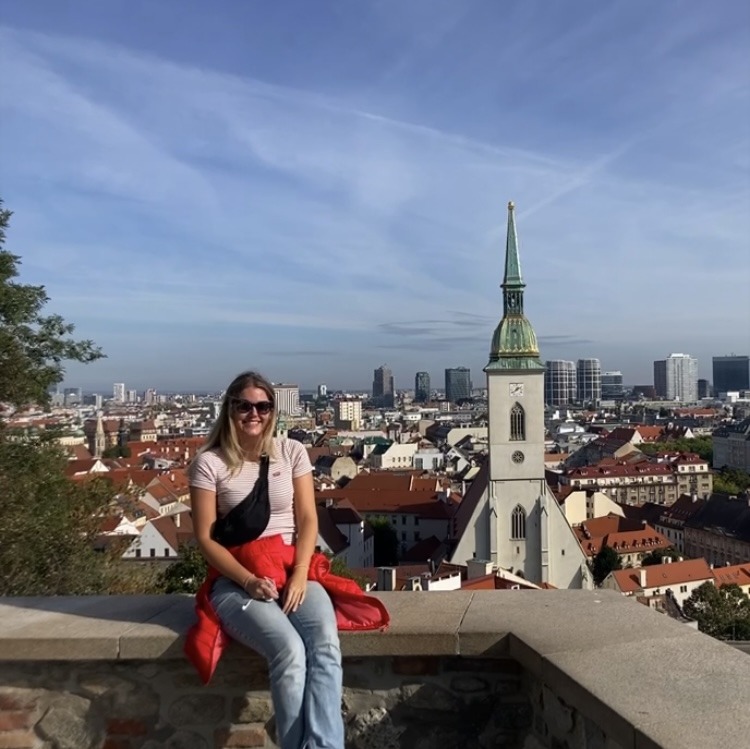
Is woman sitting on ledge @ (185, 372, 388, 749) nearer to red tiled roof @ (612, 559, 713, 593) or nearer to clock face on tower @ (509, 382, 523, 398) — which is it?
clock face on tower @ (509, 382, 523, 398)

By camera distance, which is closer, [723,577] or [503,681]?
[503,681]

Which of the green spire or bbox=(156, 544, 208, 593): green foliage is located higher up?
the green spire

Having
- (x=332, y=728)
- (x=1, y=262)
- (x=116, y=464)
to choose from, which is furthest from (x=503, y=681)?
(x=116, y=464)

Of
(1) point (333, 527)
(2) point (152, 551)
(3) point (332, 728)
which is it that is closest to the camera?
(3) point (332, 728)

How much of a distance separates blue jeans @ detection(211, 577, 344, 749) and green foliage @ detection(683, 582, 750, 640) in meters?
26.1

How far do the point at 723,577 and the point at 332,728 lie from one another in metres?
36.1

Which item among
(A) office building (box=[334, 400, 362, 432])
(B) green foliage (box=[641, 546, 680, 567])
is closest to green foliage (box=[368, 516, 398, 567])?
(B) green foliage (box=[641, 546, 680, 567])

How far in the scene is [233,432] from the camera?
10.4 ft

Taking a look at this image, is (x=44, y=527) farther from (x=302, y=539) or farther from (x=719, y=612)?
(x=719, y=612)

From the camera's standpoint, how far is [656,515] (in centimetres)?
5462

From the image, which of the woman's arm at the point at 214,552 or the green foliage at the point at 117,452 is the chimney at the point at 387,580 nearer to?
the woman's arm at the point at 214,552

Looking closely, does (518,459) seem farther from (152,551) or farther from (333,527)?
(152,551)

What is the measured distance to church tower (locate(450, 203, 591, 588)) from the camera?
92.0 ft

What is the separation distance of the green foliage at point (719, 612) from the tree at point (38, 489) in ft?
73.0
